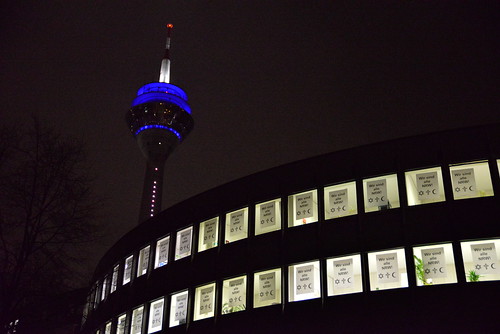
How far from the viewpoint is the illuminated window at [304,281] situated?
2269 cm

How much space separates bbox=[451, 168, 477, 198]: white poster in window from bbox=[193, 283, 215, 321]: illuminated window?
12.0m

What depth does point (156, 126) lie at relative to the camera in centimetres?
9769


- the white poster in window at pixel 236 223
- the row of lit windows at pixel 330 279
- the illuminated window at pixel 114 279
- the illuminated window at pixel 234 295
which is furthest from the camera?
the illuminated window at pixel 114 279

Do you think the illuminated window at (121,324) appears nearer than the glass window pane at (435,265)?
No

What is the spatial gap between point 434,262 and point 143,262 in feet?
57.4

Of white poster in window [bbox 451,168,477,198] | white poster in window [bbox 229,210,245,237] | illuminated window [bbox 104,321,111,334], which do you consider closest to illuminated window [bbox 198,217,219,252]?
white poster in window [bbox 229,210,245,237]

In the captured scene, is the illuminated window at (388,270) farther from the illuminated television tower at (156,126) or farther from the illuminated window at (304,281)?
the illuminated television tower at (156,126)

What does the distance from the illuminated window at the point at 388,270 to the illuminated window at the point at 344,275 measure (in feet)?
1.85

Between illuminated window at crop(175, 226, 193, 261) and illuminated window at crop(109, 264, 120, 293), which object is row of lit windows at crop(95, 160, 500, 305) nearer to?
illuminated window at crop(175, 226, 193, 261)

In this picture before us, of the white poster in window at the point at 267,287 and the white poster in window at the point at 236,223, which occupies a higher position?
the white poster in window at the point at 236,223

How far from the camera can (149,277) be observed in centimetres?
3011

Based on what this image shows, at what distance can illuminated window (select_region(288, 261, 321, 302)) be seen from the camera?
22688mm

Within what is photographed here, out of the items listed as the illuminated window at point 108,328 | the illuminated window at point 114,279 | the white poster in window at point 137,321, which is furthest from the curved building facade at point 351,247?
the illuminated window at point 114,279

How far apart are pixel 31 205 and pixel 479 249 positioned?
16520mm
